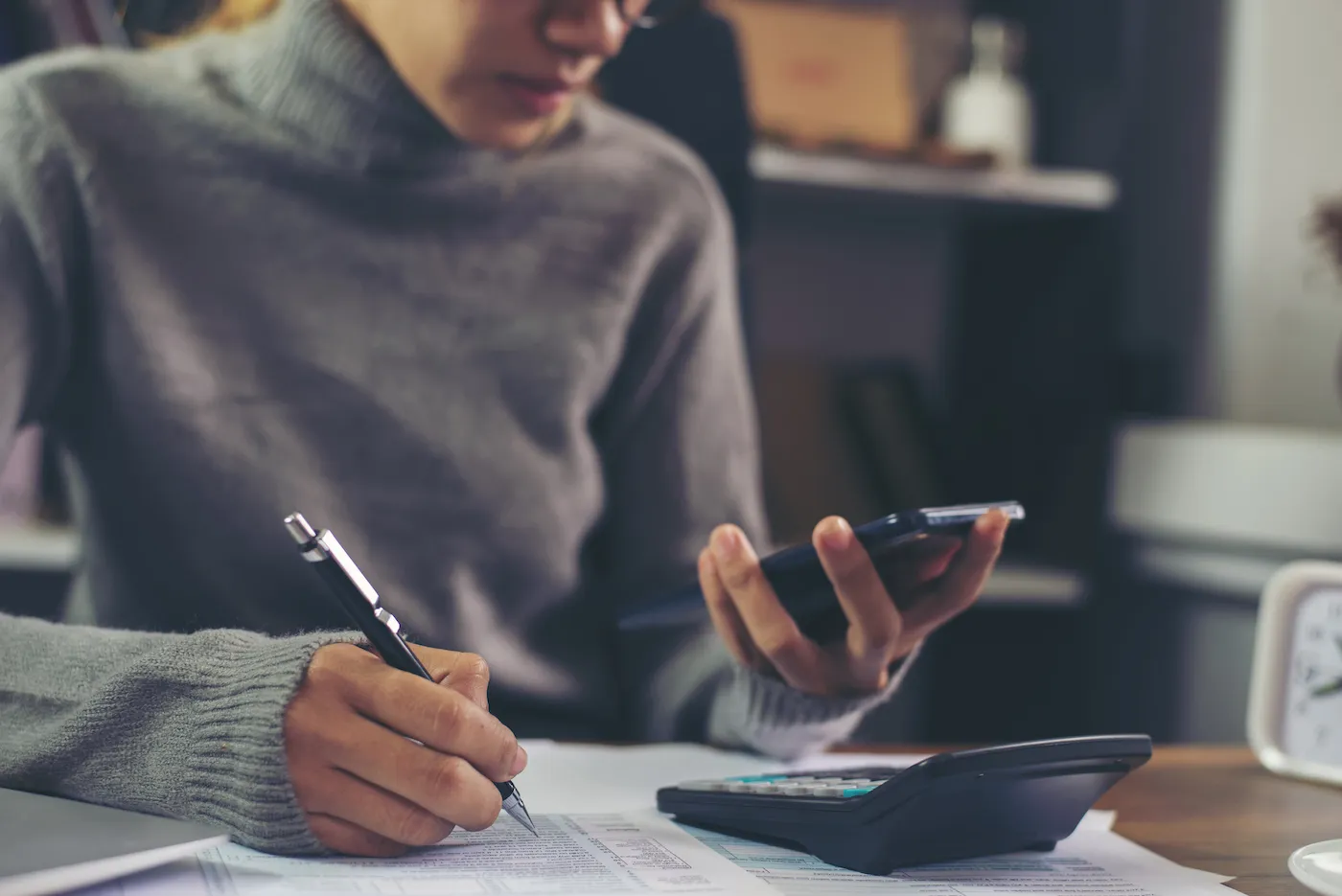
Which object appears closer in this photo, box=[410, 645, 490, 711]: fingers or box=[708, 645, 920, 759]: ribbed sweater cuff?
box=[410, 645, 490, 711]: fingers

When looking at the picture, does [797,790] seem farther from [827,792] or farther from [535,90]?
[535,90]

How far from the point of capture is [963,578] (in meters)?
0.62

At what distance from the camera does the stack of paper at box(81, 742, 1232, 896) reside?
43cm

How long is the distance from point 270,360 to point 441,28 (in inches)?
9.3

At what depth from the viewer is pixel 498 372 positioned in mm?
884

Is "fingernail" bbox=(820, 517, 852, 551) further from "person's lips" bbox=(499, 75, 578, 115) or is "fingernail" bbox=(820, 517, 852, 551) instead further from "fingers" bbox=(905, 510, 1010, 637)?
"person's lips" bbox=(499, 75, 578, 115)

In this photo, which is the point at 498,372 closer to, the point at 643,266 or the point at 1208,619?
the point at 643,266

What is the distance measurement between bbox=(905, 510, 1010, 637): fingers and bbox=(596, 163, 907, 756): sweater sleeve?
0.25m

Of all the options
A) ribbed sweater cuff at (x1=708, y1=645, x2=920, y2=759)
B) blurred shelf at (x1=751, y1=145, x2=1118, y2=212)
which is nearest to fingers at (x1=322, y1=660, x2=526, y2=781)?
ribbed sweater cuff at (x1=708, y1=645, x2=920, y2=759)

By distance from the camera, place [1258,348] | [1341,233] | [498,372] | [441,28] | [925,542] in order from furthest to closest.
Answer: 1. [1258,348]
2. [1341,233]
3. [498,372]
4. [441,28]
5. [925,542]

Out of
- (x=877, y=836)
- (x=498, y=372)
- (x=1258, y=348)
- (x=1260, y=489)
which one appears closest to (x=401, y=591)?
(x=498, y=372)

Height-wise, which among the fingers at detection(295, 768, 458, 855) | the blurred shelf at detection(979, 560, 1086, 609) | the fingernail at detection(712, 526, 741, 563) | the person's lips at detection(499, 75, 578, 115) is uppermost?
the person's lips at detection(499, 75, 578, 115)

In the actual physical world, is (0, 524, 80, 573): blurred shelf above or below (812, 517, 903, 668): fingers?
below

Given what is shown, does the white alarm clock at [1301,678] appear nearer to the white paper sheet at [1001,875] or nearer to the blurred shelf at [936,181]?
the white paper sheet at [1001,875]
